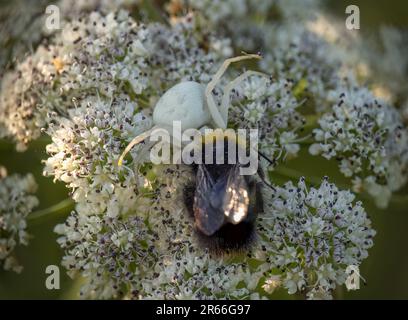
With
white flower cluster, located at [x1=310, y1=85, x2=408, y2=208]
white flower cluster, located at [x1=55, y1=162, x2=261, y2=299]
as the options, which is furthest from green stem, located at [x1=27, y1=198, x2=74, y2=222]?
white flower cluster, located at [x1=310, y1=85, x2=408, y2=208]

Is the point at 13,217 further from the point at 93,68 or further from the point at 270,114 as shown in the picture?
the point at 270,114

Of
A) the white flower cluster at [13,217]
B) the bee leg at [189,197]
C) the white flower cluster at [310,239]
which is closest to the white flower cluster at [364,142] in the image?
the white flower cluster at [310,239]

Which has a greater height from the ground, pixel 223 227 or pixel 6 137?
pixel 6 137

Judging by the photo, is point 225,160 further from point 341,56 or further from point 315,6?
point 315,6

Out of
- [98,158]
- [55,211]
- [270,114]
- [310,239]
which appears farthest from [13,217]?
[310,239]

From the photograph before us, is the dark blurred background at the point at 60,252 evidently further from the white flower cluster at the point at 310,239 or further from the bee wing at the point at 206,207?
the bee wing at the point at 206,207
